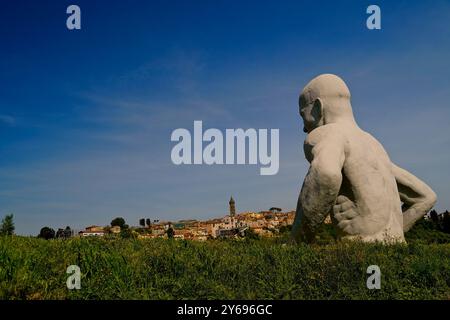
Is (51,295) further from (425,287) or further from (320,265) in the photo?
(425,287)

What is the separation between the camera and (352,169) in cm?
721

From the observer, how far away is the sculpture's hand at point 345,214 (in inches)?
284

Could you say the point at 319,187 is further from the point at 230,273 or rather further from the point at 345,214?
the point at 230,273

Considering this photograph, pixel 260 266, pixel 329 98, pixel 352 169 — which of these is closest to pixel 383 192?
pixel 352 169

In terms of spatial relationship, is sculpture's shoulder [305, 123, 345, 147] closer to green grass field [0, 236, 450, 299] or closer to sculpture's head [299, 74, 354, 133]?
sculpture's head [299, 74, 354, 133]

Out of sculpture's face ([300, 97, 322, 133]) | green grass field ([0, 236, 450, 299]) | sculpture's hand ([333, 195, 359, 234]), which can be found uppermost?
sculpture's face ([300, 97, 322, 133])

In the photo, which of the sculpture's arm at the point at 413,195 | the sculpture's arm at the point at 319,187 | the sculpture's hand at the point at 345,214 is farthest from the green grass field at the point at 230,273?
the sculpture's arm at the point at 413,195

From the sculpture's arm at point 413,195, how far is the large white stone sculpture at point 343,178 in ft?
2.10

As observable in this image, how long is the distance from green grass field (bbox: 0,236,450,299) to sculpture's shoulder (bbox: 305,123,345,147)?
192 cm

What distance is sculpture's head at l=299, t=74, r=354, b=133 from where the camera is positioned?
312 inches

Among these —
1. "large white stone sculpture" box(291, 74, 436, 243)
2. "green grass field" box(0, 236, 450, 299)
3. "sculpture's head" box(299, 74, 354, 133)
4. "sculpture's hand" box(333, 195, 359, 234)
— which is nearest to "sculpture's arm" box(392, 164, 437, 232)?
"large white stone sculpture" box(291, 74, 436, 243)

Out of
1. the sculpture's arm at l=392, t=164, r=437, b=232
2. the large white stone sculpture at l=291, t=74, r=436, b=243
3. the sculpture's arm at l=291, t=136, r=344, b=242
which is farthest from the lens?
the sculpture's arm at l=392, t=164, r=437, b=232

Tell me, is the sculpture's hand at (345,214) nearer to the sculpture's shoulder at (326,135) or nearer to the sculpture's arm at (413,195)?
the sculpture's shoulder at (326,135)
